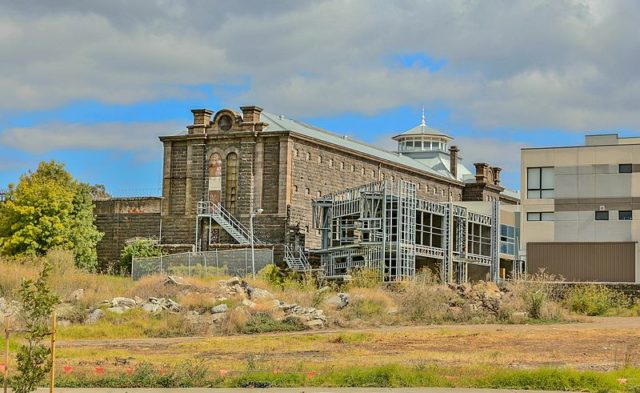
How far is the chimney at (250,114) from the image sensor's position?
69.8 m

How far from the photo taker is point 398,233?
60.6 meters

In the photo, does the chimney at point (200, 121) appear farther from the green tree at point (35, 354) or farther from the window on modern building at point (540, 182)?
the green tree at point (35, 354)

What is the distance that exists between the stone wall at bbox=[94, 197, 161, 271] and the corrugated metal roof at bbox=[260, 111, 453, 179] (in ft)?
32.4

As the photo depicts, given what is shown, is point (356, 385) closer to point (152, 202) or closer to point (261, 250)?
point (261, 250)

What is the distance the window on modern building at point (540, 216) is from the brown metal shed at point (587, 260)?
5.06ft

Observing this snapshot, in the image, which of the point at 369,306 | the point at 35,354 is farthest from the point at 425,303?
the point at 35,354

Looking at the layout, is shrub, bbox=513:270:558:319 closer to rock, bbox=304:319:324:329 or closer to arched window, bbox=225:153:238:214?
rock, bbox=304:319:324:329

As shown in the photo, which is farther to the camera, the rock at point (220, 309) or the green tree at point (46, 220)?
the green tree at point (46, 220)

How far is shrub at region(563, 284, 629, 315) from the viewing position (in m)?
46.3

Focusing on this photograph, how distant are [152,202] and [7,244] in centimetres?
1149

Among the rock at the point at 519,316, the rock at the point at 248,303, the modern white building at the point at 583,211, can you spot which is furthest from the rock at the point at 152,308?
the modern white building at the point at 583,211

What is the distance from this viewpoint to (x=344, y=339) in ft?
114

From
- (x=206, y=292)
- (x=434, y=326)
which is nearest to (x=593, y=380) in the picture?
(x=434, y=326)

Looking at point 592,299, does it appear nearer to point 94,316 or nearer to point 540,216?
point 540,216
